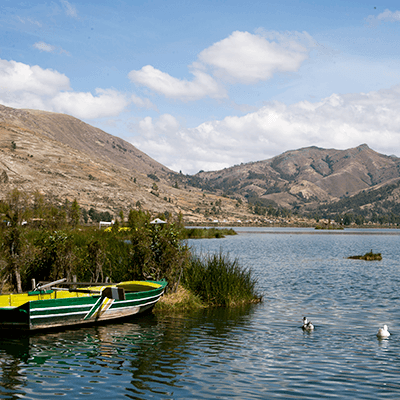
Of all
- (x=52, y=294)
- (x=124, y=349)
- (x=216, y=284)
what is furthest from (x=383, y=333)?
(x=52, y=294)

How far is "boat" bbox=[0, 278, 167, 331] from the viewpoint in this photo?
16594 millimetres

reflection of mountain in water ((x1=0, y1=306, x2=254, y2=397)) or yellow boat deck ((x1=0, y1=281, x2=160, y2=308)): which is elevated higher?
yellow boat deck ((x1=0, y1=281, x2=160, y2=308))

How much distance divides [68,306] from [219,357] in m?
6.96

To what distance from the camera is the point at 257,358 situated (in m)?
14.4

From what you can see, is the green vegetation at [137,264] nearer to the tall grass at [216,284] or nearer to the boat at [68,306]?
the tall grass at [216,284]

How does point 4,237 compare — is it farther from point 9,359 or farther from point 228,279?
point 228,279

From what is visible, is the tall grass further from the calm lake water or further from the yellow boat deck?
the yellow boat deck

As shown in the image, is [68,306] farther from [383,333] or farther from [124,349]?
[383,333]

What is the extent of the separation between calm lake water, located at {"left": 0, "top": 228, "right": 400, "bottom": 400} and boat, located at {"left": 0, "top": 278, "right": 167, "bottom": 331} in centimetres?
52

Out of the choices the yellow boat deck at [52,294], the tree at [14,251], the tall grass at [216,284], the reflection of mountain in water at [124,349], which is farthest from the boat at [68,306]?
the tree at [14,251]

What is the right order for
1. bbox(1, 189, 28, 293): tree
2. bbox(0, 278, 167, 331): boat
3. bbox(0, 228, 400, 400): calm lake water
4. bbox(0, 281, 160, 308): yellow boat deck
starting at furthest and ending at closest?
bbox(1, 189, 28, 293): tree → bbox(0, 281, 160, 308): yellow boat deck → bbox(0, 278, 167, 331): boat → bbox(0, 228, 400, 400): calm lake water

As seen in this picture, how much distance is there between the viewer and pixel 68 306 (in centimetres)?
1759

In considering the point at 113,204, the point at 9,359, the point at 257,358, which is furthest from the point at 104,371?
the point at 113,204

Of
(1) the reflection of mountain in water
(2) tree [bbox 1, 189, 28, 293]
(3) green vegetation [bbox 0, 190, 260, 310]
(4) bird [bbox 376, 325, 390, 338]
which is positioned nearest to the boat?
(1) the reflection of mountain in water
